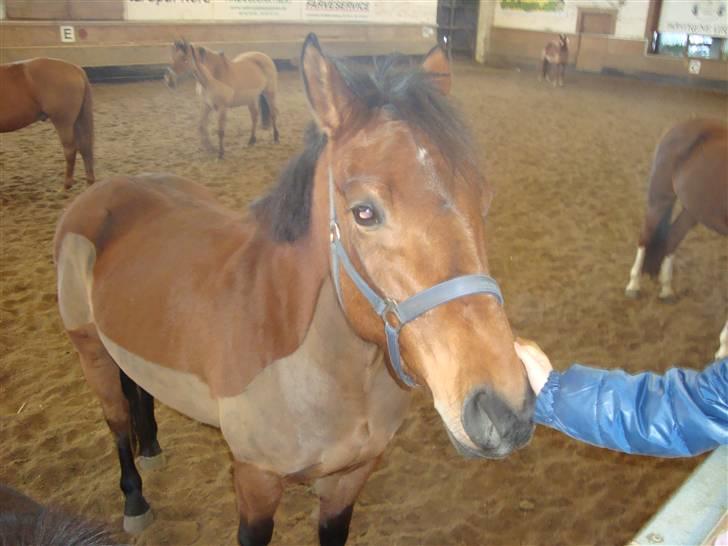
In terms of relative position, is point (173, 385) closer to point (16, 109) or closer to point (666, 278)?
point (666, 278)

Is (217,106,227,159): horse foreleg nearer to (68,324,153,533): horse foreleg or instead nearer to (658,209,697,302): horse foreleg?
(658,209,697,302): horse foreleg

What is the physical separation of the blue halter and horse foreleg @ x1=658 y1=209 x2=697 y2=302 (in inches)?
146

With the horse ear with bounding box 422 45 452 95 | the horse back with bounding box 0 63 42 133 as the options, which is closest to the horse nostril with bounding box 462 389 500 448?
the horse ear with bounding box 422 45 452 95

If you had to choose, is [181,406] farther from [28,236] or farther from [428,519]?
[28,236]

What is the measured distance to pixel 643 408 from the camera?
1.15 meters

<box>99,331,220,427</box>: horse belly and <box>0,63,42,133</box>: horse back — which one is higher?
<box>0,63,42,133</box>: horse back

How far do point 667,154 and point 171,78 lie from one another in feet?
21.4

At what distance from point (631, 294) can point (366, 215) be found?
3782 millimetres

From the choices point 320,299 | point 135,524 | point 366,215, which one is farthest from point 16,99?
point 366,215

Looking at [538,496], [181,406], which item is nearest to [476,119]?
[538,496]

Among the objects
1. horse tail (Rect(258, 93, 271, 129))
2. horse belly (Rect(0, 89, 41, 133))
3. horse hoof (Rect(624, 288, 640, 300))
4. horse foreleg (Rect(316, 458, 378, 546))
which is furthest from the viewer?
horse tail (Rect(258, 93, 271, 129))

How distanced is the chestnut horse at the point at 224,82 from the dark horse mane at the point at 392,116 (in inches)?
236

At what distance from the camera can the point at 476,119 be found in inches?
376

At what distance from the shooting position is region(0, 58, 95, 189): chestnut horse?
6.01 m
